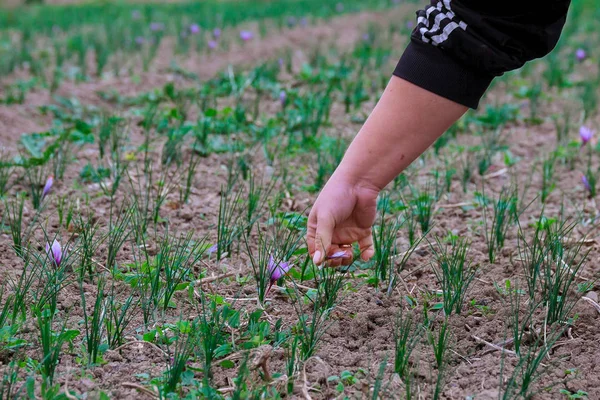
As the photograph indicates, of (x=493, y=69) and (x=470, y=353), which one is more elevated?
(x=493, y=69)

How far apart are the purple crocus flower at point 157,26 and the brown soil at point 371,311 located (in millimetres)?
3553

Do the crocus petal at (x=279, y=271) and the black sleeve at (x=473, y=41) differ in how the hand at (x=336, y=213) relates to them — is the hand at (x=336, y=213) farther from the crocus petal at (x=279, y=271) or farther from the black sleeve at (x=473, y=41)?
the black sleeve at (x=473, y=41)

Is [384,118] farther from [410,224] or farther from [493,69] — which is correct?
[410,224]

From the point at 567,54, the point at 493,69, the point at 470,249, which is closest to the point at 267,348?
the point at 493,69

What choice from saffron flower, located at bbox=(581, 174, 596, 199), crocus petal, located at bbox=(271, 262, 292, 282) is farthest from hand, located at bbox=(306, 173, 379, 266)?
saffron flower, located at bbox=(581, 174, 596, 199)

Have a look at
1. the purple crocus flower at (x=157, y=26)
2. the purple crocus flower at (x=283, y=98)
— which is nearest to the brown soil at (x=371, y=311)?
the purple crocus flower at (x=283, y=98)

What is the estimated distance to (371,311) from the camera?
6.88 feet

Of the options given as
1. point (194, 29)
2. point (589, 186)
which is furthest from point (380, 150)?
point (194, 29)

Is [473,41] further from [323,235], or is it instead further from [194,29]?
[194,29]

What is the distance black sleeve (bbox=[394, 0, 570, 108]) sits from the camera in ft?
5.43

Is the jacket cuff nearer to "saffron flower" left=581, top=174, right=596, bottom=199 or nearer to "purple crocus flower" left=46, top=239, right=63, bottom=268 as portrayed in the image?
"purple crocus flower" left=46, top=239, right=63, bottom=268

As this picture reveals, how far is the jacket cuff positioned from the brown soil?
0.58m

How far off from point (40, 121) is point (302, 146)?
1403mm

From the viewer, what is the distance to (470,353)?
1.94 m
